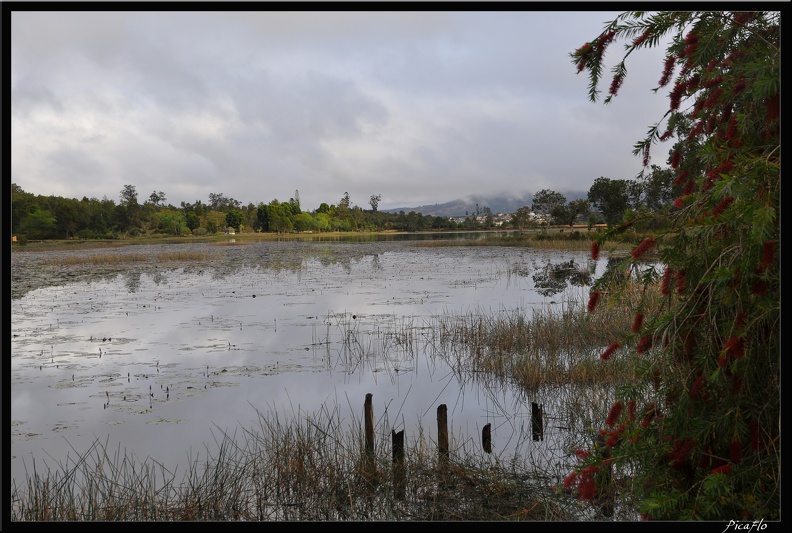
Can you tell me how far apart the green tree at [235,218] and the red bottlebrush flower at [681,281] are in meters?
39.9

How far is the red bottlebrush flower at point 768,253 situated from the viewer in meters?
2.08

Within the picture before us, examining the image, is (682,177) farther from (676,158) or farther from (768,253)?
(768,253)

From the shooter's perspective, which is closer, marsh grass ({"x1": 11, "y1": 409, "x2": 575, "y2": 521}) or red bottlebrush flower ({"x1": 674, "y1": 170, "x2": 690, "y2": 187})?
red bottlebrush flower ({"x1": 674, "y1": 170, "x2": 690, "y2": 187})

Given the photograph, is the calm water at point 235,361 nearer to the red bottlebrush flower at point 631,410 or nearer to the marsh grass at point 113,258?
the red bottlebrush flower at point 631,410

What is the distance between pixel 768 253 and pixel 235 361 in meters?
8.16

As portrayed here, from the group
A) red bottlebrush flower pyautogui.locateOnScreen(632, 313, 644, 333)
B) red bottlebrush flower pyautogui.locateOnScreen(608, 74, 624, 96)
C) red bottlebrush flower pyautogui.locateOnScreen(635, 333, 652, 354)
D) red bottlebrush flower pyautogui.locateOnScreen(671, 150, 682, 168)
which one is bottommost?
red bottlebrush flower pyautogui.locateOnScreen(635, 333, 652, 354)

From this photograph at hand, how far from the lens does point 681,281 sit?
101 inches

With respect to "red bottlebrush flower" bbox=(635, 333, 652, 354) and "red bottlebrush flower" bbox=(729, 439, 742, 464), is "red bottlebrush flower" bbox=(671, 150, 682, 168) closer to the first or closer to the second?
"red bottlebrush flower" bbox=(635, 333, 652, 354)

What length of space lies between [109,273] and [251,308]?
10815 mm

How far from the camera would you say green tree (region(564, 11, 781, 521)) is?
A: 2238 mm

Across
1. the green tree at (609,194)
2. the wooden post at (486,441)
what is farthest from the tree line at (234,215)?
the wooden post at (486,441)

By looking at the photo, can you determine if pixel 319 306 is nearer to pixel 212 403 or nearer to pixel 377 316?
pixel 377 316

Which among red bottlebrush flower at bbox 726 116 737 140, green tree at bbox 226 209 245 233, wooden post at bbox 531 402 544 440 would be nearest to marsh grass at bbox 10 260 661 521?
wooden post at bbox 531 402 544 440
